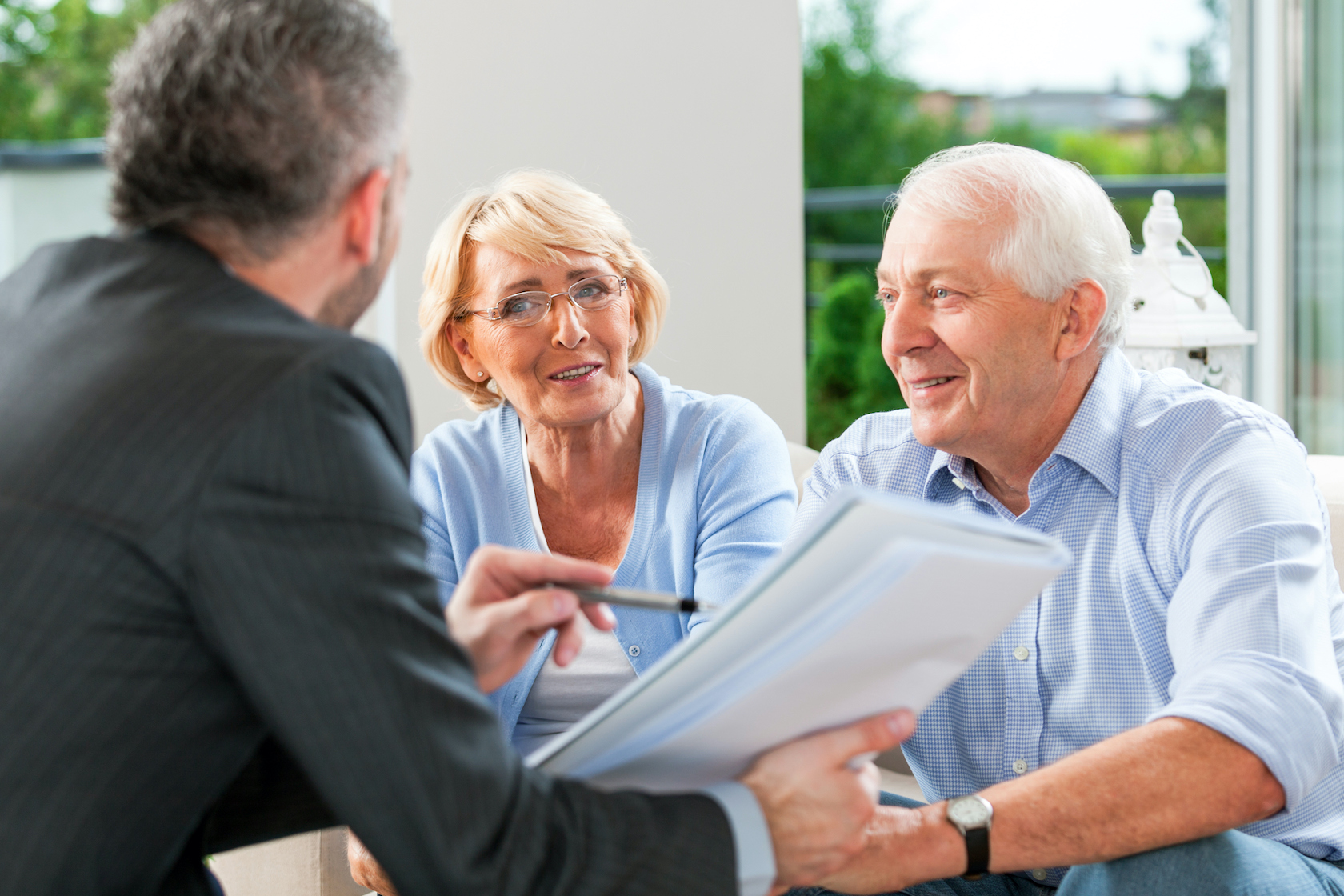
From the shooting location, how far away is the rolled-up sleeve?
3.55 feet

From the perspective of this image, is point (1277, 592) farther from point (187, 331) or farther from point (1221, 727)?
point (187, 331)

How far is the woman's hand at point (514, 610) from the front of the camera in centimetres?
95

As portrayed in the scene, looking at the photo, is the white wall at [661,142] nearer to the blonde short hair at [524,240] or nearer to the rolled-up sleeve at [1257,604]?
the blonde short hair at [524,240]

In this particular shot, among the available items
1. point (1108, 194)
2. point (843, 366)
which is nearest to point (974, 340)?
point (1108, 194)

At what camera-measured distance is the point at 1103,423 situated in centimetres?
146

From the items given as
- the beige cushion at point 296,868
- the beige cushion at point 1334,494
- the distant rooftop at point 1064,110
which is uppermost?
the distant rooftop at point 1064,110

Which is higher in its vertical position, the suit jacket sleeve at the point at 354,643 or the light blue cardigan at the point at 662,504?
the suit jacket sleeve at the point at 354,643

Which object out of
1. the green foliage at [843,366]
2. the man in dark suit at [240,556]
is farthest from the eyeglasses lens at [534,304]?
the green foliage at [843,366]

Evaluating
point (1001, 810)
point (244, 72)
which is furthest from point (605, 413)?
point (244, 72)

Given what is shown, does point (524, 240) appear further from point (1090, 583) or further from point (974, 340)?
point (1090, 583)

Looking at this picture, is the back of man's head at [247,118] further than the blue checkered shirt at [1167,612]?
No

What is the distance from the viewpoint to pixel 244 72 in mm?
771

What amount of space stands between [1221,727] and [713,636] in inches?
23.1

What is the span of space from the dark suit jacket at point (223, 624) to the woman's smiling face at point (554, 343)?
1097 mm
